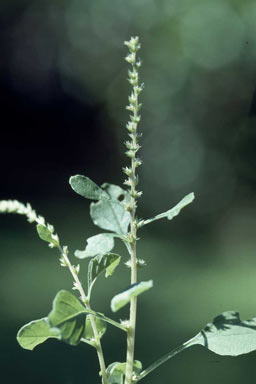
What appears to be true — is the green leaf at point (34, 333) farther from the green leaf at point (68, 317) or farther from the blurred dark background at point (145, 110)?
the blurred dark background at point (145, 110)

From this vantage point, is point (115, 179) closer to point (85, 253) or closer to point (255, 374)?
point (255, 374)

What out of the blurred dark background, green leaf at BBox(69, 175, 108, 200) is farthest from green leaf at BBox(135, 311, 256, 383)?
the blurred dark background

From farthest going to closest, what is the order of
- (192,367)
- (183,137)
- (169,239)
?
1. (183,137)
2. (169,239)
3. (192,367)

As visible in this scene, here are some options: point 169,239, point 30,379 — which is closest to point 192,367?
point 30,379

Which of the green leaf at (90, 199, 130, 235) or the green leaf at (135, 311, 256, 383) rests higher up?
the green leaf at (90, 199, 130, 235)

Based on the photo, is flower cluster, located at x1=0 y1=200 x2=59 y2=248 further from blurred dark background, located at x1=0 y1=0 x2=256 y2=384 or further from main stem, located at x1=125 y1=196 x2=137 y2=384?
blurred dark background, located at x1=0 y1=0 x2=256 y2=384

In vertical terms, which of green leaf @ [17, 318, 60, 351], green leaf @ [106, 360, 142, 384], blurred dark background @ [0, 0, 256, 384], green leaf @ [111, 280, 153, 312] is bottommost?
green leaf @ [106, 360, 142, 384]

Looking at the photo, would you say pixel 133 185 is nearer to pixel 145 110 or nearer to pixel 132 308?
pixel 132 308
